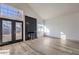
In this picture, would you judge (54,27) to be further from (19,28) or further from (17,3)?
(17,3)

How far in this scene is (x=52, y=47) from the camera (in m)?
2.01

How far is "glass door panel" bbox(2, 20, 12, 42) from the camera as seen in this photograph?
1.91 m

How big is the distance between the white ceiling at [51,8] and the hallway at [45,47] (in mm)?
540

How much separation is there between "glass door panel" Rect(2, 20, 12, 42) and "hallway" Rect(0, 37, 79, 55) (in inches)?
5.8

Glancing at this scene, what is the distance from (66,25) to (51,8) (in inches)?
Result: 18.7

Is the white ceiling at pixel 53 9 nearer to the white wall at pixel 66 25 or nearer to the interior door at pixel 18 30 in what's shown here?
the white wall at pixel 66 25

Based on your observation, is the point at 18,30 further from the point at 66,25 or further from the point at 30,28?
the point at 66,25

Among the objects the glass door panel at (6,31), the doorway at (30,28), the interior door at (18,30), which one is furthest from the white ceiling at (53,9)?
the glass door panel at (6,31)

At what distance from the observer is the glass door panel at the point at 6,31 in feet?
6.27

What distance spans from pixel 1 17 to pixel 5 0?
375mm

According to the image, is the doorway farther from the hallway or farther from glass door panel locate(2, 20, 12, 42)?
glass door panel locate(2, 20, 12, 42)

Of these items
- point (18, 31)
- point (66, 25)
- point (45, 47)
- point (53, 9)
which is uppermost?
point (53, 9)

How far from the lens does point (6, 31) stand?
194cm

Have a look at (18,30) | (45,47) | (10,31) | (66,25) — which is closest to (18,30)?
(18,30)
